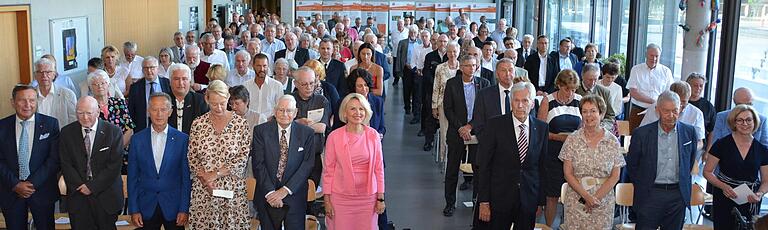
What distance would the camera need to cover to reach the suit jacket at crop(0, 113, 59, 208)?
266 inches

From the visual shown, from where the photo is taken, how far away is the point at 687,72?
1062cm

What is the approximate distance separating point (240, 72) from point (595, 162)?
4.60 m

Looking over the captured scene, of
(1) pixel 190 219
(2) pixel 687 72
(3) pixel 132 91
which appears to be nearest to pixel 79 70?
(3) pixel 132 91

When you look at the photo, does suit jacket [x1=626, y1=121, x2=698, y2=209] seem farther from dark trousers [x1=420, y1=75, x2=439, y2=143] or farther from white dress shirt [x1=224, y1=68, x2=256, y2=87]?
dark trousers [x1=420, y1=75, x2=439, y2=143]

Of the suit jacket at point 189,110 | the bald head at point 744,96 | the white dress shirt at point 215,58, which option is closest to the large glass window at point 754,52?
the bald head at point 744,96

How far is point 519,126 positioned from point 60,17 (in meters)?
8.69

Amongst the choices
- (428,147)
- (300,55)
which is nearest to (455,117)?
(428,147)

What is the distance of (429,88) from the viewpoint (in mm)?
13602

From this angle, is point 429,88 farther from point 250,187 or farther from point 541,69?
point 250,187

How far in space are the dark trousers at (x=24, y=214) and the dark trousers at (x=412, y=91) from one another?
9079 mm

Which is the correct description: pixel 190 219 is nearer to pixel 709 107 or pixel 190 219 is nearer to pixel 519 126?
pixel 519 126

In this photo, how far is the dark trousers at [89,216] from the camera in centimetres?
661

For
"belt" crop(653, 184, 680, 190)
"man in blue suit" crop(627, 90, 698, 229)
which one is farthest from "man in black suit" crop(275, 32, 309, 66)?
"belt" crop(653, 184, 680, 190)

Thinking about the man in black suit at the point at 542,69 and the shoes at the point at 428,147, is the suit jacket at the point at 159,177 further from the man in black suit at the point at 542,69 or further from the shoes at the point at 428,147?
the man in black suit at the point at 542,69
